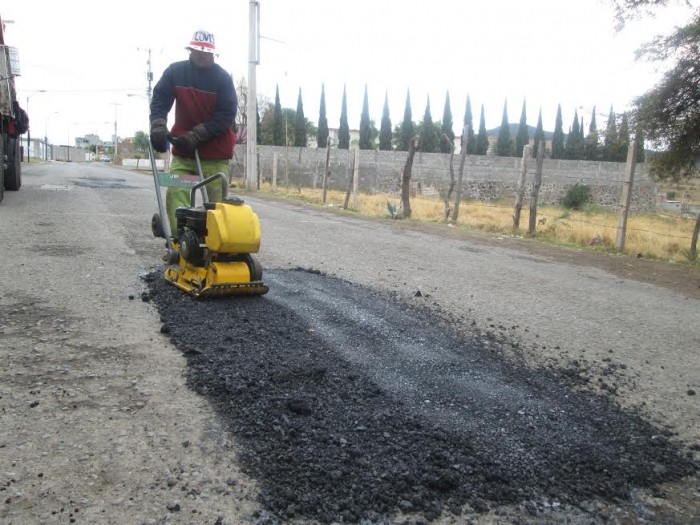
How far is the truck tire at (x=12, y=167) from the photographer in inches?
506

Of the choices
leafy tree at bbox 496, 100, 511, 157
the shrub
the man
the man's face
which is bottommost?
the shrub

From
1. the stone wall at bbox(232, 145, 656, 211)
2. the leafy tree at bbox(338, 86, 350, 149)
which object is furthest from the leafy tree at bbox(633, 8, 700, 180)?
the leafy tree at bbox(338, 86, 350, 149)

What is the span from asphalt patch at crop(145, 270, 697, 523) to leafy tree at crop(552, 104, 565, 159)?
55450 millimetres

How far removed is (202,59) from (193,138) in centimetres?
71

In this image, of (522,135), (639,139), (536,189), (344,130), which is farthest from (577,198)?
(522,135)

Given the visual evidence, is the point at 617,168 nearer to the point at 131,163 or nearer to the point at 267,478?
the point at 267,478

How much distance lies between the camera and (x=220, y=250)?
12.9 feet

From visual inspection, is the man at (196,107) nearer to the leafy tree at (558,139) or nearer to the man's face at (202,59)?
the man's face at (202,59)

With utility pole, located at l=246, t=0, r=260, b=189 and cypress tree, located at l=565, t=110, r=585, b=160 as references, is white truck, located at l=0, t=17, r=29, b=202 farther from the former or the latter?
cypress tree, located at l=565, t=110, r=585, b=160

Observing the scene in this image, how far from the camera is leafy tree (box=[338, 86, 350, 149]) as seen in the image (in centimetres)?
5797

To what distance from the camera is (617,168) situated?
32.2 meters

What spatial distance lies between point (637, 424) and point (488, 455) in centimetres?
96

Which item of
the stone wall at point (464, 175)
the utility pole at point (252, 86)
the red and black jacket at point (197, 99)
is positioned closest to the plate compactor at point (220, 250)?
the red and black jacket at point (197, 99)

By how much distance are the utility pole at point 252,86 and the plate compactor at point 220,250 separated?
1839 centimetres
